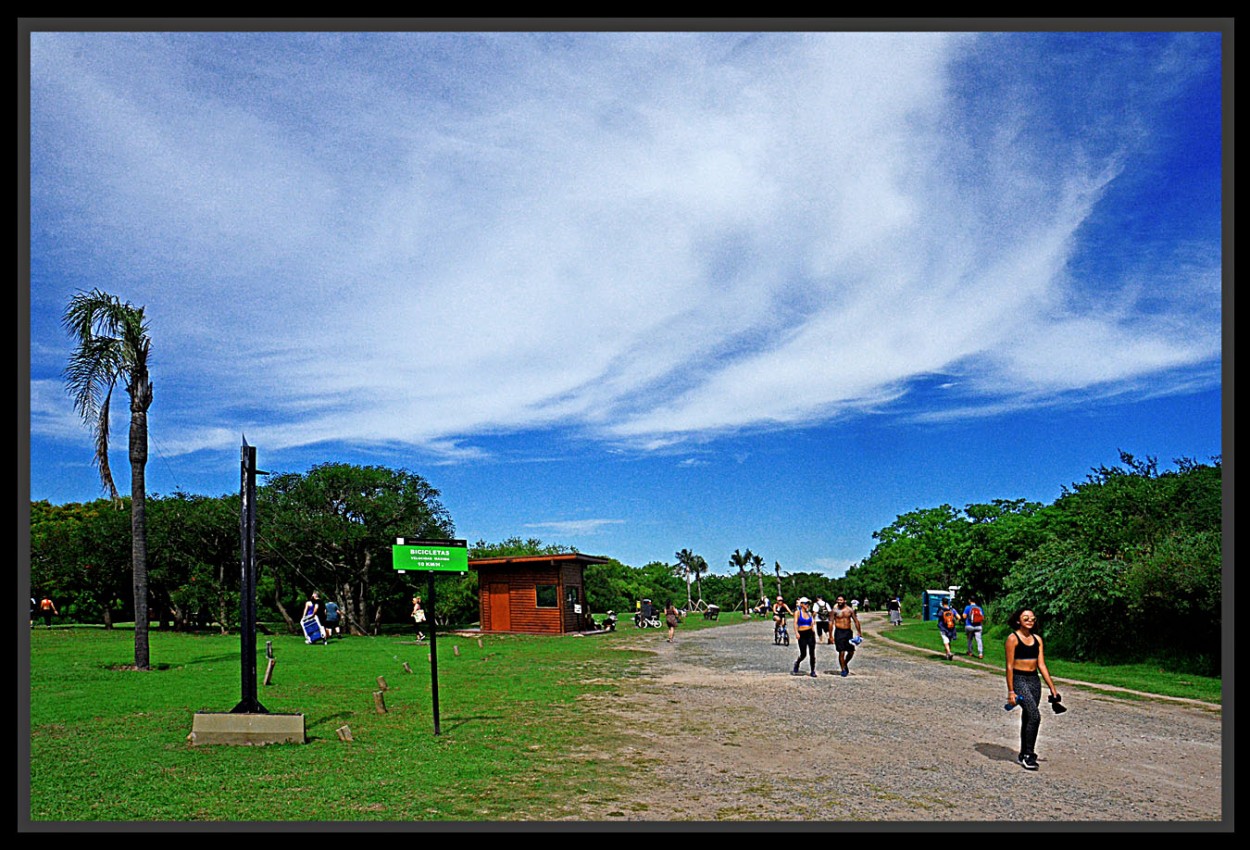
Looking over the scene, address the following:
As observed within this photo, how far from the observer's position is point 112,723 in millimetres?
10602

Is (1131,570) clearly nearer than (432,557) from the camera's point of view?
No

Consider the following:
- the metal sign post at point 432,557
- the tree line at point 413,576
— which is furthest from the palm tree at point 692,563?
the metal sign post at point 432,557

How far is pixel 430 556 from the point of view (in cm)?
1026

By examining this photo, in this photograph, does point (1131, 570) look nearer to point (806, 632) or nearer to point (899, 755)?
point (806, 632)

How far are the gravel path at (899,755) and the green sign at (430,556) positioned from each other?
9.79 feet

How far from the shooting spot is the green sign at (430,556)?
33.3ft

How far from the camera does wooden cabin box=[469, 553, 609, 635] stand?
3206 cm

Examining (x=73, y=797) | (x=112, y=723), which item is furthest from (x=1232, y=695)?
(x=112, y=723)

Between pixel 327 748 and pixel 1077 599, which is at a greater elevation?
pixel 1077 599

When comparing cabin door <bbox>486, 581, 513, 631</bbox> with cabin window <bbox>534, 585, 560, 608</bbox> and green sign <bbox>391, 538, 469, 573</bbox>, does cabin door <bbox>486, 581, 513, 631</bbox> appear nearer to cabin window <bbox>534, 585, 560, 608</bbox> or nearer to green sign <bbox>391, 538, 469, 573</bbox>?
cabin window <bbox>534, 585, 560, 608</bbox>

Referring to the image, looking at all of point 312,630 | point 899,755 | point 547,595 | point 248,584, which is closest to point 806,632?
point 899,755

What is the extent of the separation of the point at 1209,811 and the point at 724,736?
4747 mm

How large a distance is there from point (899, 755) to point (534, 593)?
24.9 m

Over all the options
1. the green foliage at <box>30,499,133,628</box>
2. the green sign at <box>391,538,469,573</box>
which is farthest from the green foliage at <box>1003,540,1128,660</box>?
the green foliage at <box>30,499,133,628</box>
